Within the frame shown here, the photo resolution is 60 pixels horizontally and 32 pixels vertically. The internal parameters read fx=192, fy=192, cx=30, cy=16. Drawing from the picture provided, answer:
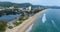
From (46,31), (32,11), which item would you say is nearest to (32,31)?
(46,31)

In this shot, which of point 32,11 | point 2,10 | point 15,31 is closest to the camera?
point 15,31

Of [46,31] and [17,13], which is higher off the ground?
[46,31]

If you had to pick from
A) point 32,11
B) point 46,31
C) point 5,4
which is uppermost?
point 46,31

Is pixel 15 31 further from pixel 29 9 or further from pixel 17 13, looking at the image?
pixel 29 9

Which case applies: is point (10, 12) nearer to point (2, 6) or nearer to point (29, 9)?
point (2, 6)

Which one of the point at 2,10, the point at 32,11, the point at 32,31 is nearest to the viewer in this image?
the point at 32,31

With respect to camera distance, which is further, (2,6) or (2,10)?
(2,6)

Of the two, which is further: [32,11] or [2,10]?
[32,11]

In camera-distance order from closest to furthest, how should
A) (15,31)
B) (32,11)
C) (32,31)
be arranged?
(15,31) → (32,31) → (32,11)

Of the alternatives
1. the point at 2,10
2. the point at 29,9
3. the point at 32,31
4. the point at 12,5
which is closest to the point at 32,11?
the point at 29,9
